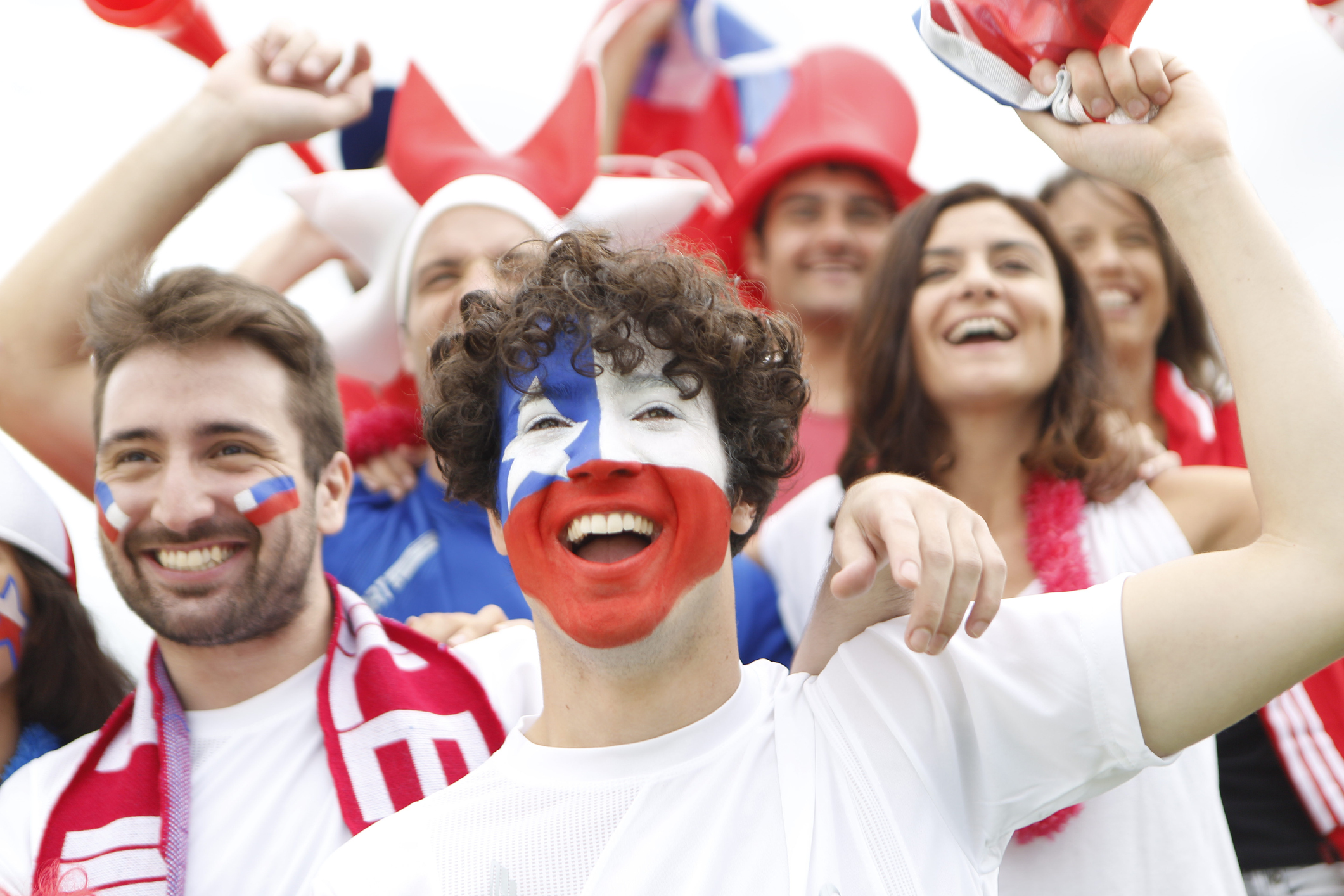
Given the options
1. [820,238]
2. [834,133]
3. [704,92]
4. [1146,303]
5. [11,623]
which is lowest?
[11,623]

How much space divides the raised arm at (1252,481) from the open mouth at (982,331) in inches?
47.6

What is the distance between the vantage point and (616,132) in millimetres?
5020

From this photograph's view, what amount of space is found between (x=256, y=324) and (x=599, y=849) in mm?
1501

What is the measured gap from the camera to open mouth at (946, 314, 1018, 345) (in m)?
3.06

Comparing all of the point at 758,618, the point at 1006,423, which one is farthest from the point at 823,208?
the point at 758,618

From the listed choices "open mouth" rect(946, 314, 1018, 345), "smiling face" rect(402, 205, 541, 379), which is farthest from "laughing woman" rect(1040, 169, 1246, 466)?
"smiling face" rect(402, 205, 541, 379)

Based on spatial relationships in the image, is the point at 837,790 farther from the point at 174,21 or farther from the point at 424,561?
the point at 174,21

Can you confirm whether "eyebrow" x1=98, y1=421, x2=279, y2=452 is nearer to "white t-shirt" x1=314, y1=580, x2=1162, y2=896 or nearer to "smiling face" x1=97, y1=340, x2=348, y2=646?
"smiling face" x1=97, y1=340, x2=348, y2=646

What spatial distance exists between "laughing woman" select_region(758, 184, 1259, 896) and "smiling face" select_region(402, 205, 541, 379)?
1.02 m

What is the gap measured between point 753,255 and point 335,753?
250 cm

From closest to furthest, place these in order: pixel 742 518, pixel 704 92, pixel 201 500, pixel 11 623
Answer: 1. pixel 742 518
2. pixel 201 500
3. pixel 11 623
4. pixel 704 92

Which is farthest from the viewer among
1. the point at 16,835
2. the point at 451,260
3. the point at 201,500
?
the point at 451,260

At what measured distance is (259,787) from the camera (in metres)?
2.39

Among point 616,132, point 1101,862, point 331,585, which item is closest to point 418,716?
point 331,585
